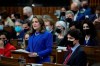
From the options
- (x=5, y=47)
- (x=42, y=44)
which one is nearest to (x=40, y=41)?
(x=42, y=44)

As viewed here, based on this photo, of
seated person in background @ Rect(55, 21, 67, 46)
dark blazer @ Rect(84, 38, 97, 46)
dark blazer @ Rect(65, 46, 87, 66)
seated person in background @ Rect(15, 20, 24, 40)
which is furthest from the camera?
seated person in background @ Rect(15, 20, 24, 40)

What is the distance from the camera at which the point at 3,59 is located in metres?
5.48

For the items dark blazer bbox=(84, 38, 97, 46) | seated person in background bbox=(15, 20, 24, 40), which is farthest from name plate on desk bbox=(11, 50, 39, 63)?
seated person in background bbox=(15, 20, 24, 40)

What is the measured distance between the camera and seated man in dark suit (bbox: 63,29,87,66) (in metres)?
5.68

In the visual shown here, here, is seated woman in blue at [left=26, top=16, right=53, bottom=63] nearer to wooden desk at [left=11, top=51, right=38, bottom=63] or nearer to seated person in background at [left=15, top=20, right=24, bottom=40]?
wooden desk at [left=11, top=51, right=38, bottom=63]

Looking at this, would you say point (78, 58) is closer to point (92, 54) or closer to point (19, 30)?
point (92, 54)

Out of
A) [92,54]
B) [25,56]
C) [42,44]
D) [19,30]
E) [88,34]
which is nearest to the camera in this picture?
[25,56]

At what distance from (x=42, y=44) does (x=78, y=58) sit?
801mm

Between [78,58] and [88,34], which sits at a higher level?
[88,34]

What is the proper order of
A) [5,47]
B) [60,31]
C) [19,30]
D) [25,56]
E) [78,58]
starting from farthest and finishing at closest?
[19,30]
[60,31]
[5,47]
[25,56]
[78,58]

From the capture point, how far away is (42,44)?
20.5 feet

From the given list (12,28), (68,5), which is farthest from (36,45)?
(68,5)

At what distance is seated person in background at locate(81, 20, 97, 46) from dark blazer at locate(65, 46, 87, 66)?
1.42m

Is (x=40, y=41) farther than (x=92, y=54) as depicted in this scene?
No
